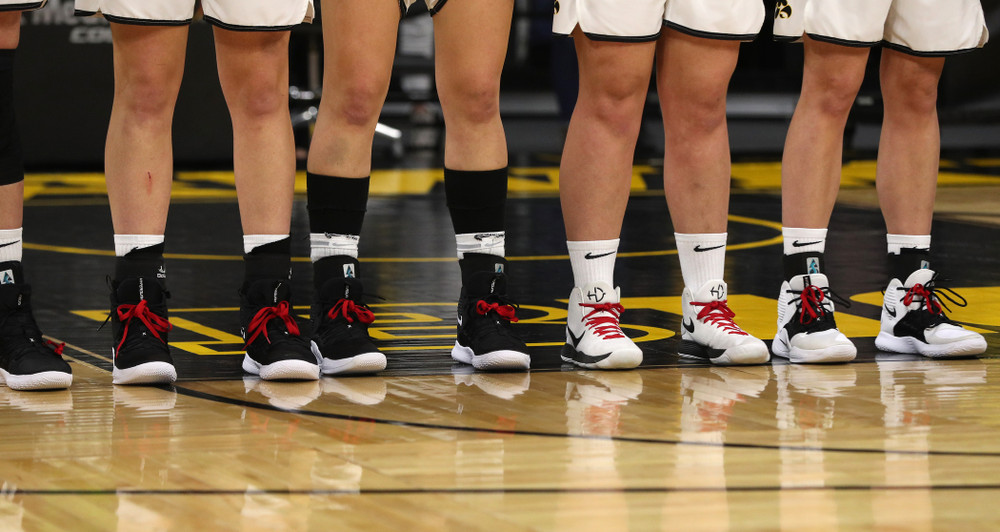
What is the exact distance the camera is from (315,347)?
293 cm

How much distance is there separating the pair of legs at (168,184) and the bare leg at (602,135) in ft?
1.92

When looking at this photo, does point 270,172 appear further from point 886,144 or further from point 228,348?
point 886,144

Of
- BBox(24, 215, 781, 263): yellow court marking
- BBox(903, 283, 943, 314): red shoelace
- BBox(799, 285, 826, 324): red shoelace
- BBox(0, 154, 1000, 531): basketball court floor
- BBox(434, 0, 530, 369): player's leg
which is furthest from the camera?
Answer: BBox(24, 215, 781, 263): yellow court marking

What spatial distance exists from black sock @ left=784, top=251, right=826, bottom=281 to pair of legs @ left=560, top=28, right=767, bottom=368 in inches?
6.0

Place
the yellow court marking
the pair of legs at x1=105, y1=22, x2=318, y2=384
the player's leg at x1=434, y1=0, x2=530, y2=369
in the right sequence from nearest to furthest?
the pair of legs at x1=105, y1=22, x2=318, y2=384 < the player's leg at x1=434, y1=0, x2=530, y2=369 < the yellow court marking

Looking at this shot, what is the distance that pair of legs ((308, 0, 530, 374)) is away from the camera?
2.80m

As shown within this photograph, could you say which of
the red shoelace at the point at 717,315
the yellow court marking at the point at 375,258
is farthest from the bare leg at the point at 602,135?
the yellow court marking at the point at 375,258

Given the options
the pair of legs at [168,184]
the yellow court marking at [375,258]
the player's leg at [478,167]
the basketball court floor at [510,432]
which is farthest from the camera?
the yellow court marking at [375,258]

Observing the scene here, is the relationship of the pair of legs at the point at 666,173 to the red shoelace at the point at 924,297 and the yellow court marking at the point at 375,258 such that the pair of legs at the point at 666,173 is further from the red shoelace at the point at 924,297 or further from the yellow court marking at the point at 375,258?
the yellow court marking at the point at 375,258

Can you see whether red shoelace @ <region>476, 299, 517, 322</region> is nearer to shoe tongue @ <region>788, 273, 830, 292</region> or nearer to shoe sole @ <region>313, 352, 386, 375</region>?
shoe sole @ <region>313, 352, 386, 375</region>

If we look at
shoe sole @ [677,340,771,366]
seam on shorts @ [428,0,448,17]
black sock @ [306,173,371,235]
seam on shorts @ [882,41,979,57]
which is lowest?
shoe sole @ [677,340,771,366]

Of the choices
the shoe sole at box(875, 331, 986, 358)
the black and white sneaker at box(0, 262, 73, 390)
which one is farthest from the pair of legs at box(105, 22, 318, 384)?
the shoe sole at box(875, 331, 986, 358)

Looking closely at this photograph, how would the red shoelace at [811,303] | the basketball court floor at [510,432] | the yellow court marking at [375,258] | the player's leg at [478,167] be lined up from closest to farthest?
the basketball court floor at [510,432] → the player's leg at [478,167] → the red shoelace at [811,303] → the yellow court marking at [375,258]

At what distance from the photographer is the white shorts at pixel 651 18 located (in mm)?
2840
